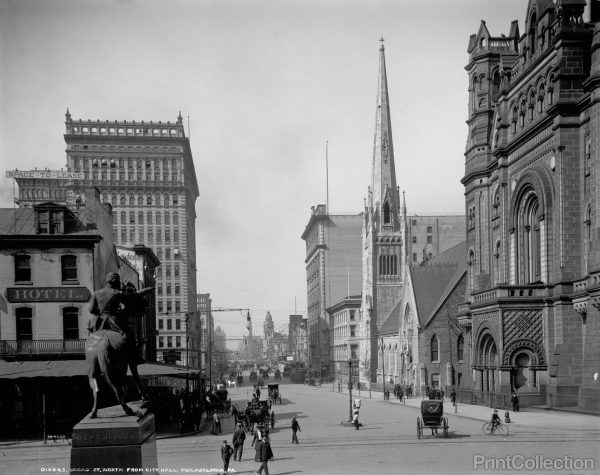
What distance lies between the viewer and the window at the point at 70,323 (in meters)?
39.7

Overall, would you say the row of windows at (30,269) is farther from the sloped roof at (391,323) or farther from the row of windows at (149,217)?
the row of windows at (149,217)

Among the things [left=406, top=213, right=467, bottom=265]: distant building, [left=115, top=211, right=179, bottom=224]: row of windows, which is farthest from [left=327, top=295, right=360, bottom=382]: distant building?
[left=115, top=211, right=179, bottom=224]: row of windows

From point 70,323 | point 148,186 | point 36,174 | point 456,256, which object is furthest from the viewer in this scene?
point 148,186

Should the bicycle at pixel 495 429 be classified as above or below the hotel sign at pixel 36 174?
below

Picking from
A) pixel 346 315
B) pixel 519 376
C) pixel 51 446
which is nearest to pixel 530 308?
pixel 519 376

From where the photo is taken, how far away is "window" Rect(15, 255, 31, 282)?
3941 cm

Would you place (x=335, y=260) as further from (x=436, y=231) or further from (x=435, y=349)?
(x=435, y=349)

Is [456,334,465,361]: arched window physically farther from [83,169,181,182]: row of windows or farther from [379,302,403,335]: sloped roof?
[83,169,181,182]: row of windows

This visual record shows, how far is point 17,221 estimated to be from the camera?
4103cm

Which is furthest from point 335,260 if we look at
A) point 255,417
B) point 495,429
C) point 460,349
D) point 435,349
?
point 495,429

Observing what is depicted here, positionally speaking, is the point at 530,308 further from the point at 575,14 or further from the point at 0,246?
the point at 0,246

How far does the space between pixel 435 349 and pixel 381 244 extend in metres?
35.3

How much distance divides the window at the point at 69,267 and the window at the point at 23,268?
5.83 feet

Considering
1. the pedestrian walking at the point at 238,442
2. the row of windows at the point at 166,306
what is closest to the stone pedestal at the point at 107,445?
the pedestrian walking at the point at 238,442
